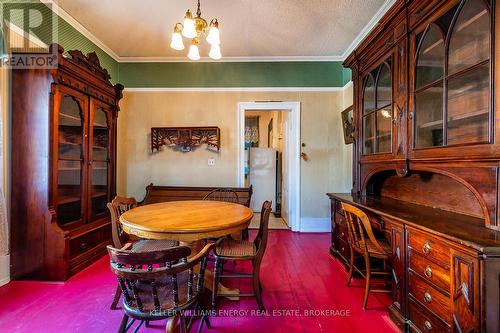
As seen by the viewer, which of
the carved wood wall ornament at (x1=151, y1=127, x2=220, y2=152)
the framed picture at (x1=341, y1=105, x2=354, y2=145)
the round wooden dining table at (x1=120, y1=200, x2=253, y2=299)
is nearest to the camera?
the round wooden dining table at (x1=120, y1=200, x2=253, y2=299)

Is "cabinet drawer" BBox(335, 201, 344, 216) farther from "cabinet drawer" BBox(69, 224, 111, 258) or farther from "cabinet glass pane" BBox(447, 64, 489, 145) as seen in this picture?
"cabinet drawer" BBox(69, 224, 111, 258)

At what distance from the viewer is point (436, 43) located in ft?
5.63

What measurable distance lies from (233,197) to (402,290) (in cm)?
238

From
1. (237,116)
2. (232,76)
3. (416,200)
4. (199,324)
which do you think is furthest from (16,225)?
(416,200)

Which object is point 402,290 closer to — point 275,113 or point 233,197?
point 233,197

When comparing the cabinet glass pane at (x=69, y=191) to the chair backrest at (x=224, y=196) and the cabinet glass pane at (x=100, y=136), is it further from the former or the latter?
the chair backrest at (x=224, y=196)

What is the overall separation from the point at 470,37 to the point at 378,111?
99 centimetres

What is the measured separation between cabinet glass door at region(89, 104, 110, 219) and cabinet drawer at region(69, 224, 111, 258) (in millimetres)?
219

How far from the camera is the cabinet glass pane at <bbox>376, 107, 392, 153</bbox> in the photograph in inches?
87.7

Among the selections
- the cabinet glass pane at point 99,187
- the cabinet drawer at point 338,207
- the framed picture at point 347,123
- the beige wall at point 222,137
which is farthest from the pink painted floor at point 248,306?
the framed picture at point 347,123

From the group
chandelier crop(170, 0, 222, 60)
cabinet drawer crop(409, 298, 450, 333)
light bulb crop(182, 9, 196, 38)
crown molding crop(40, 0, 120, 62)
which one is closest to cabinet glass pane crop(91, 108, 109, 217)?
crown molding crop(40, 0, 120, 62)

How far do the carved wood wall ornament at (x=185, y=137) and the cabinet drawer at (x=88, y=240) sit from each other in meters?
1.49

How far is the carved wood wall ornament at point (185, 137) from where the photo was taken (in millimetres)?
3881

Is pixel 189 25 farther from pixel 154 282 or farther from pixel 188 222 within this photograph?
pixel 154 282
